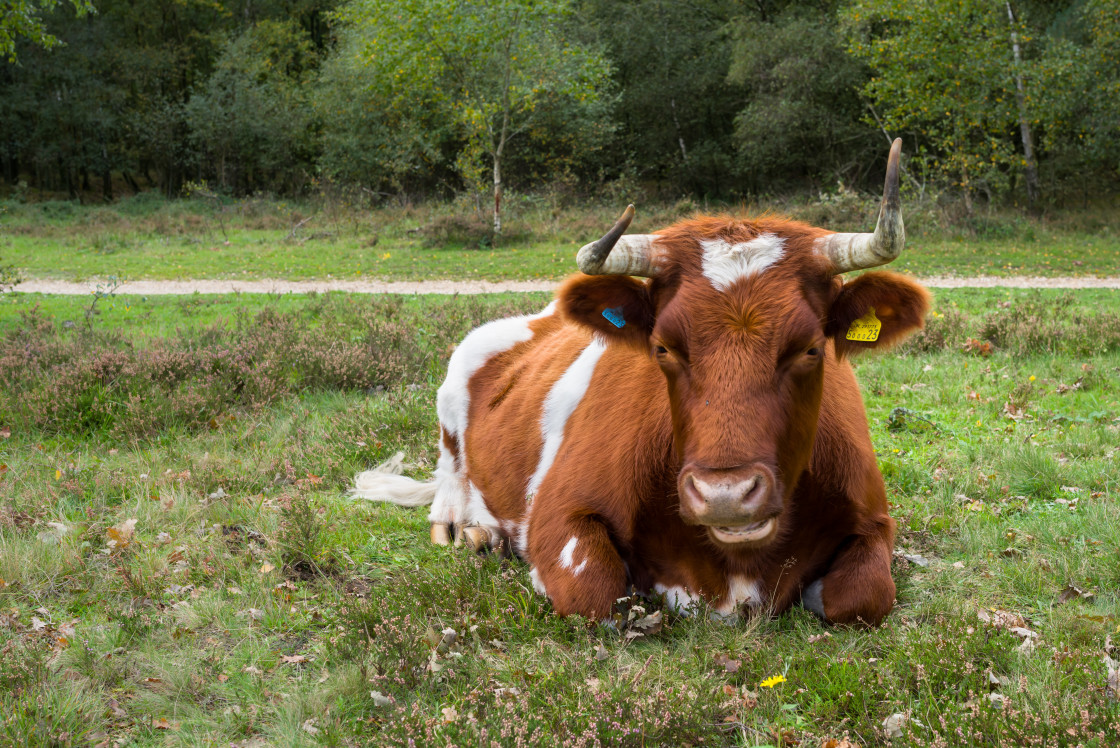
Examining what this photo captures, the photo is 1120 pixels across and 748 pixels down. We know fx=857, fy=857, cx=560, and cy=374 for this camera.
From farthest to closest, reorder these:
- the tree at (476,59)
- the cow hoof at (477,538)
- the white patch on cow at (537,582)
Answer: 1. the tree at (476,59)
2. the cow hoof at (477,538)
3. the white patch on cow at (537,582)

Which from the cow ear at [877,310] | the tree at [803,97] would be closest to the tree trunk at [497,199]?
the tree at [803,97]

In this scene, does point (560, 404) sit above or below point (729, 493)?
below

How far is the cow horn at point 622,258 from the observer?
341 centimetres

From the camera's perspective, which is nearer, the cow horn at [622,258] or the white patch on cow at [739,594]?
the cow horn at [622,258]

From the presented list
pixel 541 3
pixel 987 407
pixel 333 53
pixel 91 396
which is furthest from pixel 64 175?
pixel 987 407

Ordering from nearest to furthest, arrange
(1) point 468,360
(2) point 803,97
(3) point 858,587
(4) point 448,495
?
(3) point 858,587 < (4) point 448,495 < (1) point 468,360 < (2) point 803,97

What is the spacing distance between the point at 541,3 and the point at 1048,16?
17874 millimetres

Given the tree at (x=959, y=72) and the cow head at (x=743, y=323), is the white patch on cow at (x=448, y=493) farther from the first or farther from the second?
the tree at (x=959, y=72)

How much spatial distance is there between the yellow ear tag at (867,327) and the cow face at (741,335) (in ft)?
0.05

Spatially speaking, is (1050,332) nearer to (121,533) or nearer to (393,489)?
(393,489)

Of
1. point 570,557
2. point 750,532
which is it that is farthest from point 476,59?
point 750,532

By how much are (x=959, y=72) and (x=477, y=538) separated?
74.4 feet

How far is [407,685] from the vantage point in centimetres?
328

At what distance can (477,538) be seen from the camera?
16.0 feet
